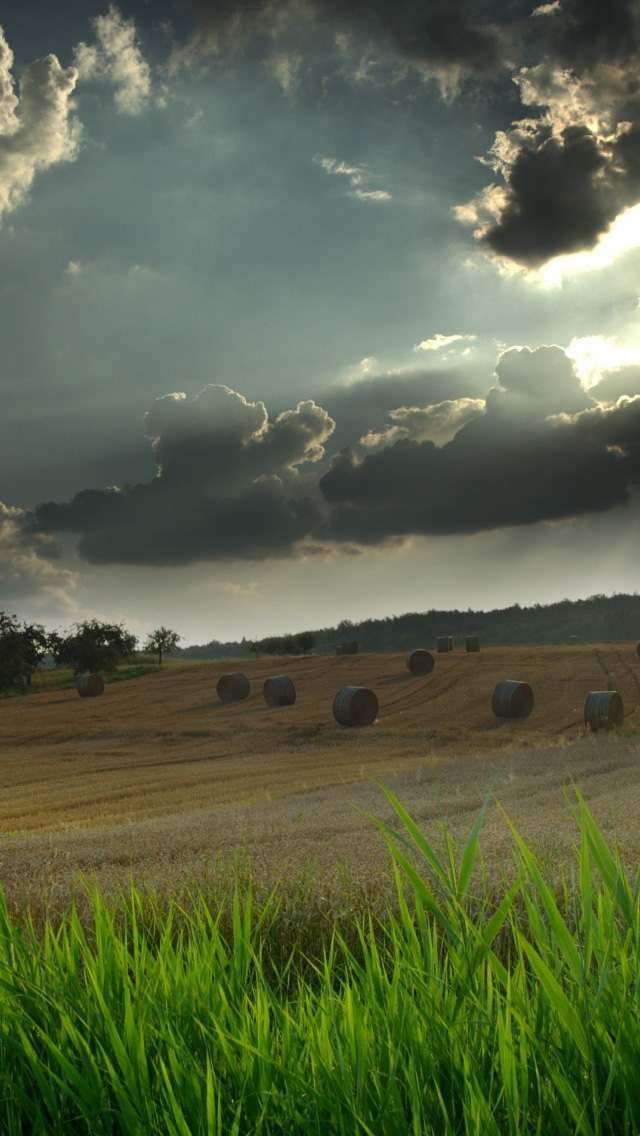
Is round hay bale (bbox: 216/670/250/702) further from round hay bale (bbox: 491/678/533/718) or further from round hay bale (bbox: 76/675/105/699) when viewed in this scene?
round hay bale (bbox: 491/678/533/718)

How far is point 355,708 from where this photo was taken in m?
30.7

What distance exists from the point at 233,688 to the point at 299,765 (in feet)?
65.5

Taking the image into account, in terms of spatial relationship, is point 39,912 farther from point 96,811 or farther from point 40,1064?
point 96,811

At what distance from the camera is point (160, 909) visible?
4.70m

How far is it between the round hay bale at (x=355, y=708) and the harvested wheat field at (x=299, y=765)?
58 cm

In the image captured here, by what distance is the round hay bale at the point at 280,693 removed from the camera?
37.5 metres

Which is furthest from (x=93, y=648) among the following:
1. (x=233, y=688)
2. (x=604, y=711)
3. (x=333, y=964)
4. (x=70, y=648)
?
(x=333, y=964)

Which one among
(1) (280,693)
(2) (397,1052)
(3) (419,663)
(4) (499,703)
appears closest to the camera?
(2) (397,1052)

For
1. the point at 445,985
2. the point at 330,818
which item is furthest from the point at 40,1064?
the point at 330,818

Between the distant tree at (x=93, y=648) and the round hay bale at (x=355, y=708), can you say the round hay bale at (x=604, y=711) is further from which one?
the distant tree at (x=93, y=648)

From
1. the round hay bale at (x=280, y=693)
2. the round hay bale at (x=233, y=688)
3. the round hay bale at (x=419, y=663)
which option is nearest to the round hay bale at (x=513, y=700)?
the round hay bale at (x=280, y=693)

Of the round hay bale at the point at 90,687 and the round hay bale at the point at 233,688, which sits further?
the round hay bale at the point at 90,687

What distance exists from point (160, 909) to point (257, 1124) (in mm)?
→ 3008

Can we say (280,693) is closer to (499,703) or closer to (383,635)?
(499,703)
